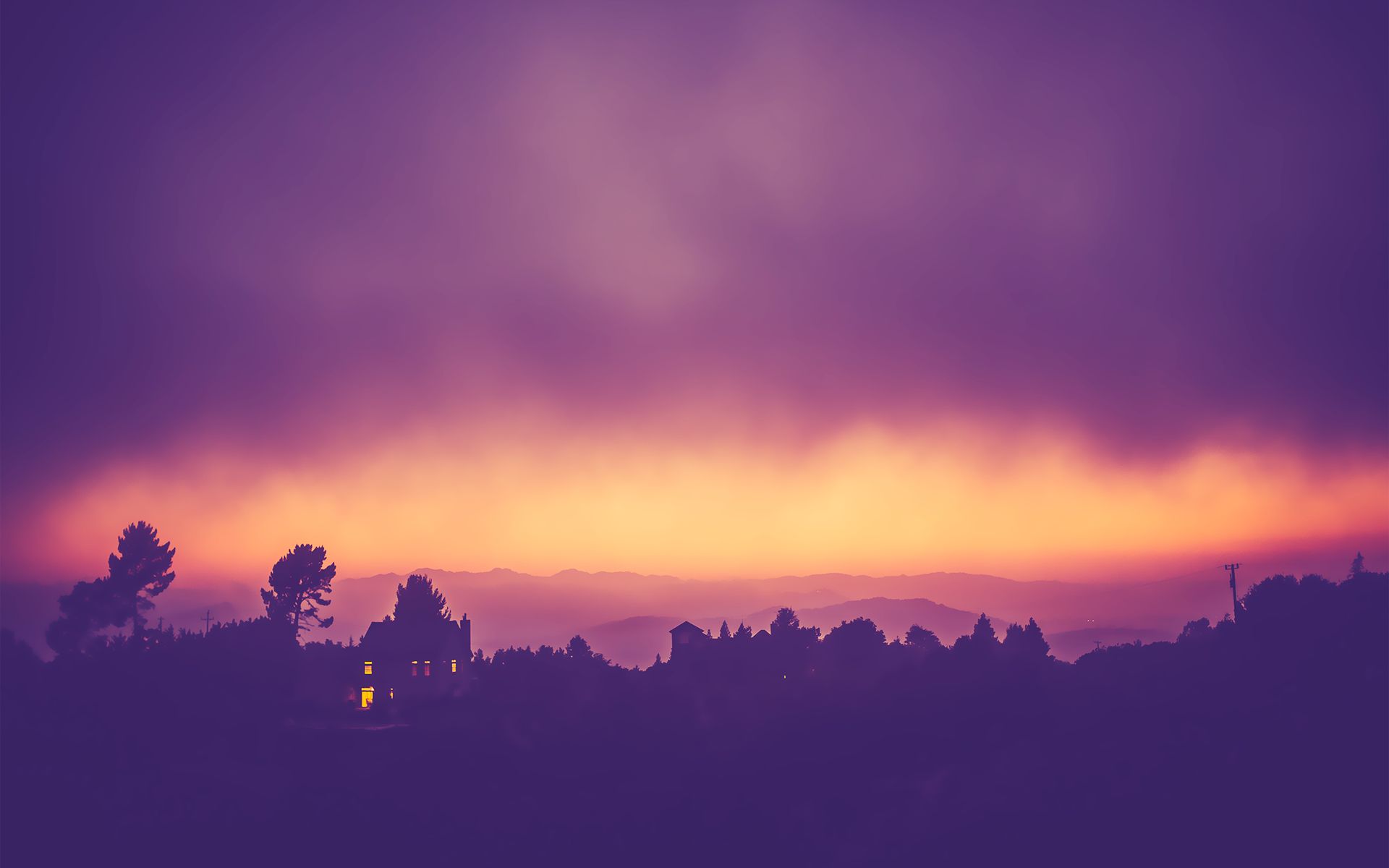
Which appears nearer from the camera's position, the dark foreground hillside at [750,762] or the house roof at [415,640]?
the dark foreground hillside at [750,762]

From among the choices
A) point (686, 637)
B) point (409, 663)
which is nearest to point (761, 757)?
point (686, 637)

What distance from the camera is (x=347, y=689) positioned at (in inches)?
4195

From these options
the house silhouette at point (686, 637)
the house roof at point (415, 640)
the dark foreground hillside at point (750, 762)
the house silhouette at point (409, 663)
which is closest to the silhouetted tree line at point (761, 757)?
the dark foreground hillside at point (750, 762)

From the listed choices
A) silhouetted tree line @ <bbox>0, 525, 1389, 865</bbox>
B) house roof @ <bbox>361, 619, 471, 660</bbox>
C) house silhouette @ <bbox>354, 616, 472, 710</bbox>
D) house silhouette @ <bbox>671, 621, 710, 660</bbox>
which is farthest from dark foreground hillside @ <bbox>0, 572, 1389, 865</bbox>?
house silhouette @ <bbox>671, 621, 710, 660</bbox>

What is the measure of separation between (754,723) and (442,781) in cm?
2802

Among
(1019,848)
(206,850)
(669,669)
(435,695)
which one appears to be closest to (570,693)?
(669,669)

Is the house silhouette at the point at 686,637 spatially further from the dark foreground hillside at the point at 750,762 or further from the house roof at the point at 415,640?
the house roof at the point at 415,640

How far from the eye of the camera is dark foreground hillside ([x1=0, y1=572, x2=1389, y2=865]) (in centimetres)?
6956

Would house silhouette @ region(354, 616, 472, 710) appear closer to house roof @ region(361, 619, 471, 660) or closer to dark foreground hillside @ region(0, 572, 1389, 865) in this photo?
house roof @ region(361, 619, 471, 660)

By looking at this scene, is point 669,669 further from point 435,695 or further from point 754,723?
point 435,695

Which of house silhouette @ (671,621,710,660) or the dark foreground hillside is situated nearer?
the dark foreground hillside

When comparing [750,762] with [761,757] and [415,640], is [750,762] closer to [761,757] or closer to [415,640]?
[761,757]

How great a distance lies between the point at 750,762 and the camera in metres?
84.5

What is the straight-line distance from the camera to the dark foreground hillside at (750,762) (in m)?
69.6
